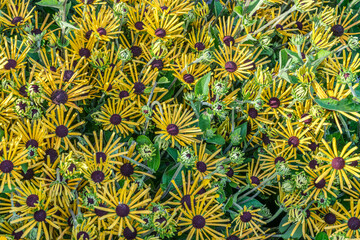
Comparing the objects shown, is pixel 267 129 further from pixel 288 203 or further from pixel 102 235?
pixel 102 235

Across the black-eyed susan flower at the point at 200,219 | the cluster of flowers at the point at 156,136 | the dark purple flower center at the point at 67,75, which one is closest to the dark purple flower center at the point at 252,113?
the cluster of flowers at the point at 156,136

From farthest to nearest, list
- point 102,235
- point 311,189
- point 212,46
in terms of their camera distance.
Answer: point 212,46 → point 311,189 → point 102,235

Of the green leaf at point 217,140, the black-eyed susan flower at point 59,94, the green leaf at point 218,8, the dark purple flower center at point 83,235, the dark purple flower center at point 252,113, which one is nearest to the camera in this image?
the dark purple flower center at point 83,235

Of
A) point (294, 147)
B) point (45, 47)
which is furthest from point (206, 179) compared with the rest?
point (45, 47)

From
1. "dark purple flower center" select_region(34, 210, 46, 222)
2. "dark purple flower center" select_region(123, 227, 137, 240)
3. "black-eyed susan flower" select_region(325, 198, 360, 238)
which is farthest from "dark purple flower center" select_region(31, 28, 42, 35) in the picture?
"black-eyed susan flower" select_region(325, 198, 360, 238)

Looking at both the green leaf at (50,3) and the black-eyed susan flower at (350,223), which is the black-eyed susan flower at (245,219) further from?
the green leaf at (50,3)

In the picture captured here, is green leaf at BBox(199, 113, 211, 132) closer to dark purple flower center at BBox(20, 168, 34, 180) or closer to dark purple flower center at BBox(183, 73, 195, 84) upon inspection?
dark purple flower center at BBox(183, 73, 195, 84)

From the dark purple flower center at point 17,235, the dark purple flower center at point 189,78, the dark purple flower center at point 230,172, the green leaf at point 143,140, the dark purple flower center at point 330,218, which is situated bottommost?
the dark purple flower center at point 17,235
